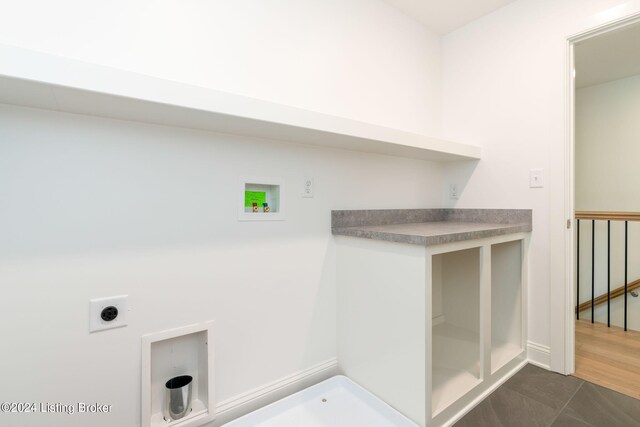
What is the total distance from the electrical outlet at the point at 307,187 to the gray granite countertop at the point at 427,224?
0.19 meters

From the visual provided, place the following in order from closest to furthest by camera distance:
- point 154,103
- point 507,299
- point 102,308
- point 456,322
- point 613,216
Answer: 1. point 154,103
2. point 102,308
3. point 507,299
4. point 456,322
5. point 613,216

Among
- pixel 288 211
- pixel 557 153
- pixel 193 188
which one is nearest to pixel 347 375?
pixel 288 211

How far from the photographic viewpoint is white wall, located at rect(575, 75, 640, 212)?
9.80ft

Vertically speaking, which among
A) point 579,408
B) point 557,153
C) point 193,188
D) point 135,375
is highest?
point 557,153

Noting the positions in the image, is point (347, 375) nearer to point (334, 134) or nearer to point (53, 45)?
point (334, 134)

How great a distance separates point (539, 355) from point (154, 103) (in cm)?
230

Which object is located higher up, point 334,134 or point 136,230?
point 334,134

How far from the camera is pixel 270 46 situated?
1.44 metres

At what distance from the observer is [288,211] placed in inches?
59.4

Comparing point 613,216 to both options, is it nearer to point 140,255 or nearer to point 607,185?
point 607,185

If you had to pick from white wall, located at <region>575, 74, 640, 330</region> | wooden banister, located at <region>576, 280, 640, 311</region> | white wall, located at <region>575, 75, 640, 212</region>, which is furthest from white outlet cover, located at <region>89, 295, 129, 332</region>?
white wall, located at <region>575, 75, 640, 212</region>

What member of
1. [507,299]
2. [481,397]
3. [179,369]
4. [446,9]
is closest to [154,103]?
[179,369]

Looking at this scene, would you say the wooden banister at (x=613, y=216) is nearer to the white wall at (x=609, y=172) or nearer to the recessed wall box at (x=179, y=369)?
the white wall at (x=609, y=172)

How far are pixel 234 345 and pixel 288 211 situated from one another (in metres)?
0.66
